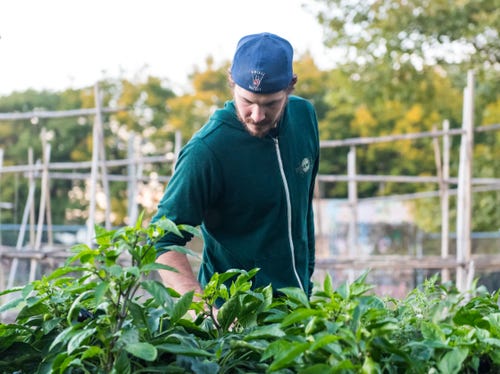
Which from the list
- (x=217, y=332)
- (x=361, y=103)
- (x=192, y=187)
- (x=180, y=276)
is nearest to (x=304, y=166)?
(x=192, y=187)

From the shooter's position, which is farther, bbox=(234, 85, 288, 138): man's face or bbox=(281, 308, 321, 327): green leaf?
bbox=(234, 85, 288, 138): man's face

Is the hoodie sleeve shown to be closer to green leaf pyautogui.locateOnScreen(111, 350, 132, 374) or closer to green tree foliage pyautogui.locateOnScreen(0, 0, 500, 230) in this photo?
green leaf pyautogui.locateOnScreen(111, 350, 132, 374)

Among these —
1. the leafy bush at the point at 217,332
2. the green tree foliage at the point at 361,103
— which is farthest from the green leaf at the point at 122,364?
the green tree foliage at the point at 361,103

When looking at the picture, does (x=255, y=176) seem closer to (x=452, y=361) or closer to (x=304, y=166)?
(x=304, y=166)

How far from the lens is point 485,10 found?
1594 centimetres

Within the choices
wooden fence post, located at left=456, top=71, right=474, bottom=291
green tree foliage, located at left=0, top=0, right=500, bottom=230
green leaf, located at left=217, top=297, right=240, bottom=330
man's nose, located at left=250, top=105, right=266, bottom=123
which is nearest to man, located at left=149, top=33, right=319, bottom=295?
man's nose, located at left=250, top=105, right=266, bottom=123

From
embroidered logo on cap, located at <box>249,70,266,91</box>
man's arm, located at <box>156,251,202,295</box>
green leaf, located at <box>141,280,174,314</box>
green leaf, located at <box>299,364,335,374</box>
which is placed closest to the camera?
green leaf, located at <box>299,364,335,374</box>

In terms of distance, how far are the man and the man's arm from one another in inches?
1.6

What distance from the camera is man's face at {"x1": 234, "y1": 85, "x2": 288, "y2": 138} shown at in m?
2.48

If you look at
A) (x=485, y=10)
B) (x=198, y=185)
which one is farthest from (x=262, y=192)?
(x=485, y=10)

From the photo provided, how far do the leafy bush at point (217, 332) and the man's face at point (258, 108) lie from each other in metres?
1.02

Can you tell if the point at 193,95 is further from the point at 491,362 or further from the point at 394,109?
the point at 491,362

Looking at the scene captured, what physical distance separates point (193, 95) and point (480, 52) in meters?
14.4

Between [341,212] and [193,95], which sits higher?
[193,95]
